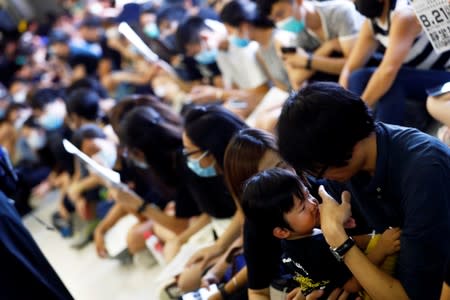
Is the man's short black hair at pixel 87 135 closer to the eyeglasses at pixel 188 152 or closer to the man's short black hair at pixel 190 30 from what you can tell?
the man's short black hair at pixel 190 30

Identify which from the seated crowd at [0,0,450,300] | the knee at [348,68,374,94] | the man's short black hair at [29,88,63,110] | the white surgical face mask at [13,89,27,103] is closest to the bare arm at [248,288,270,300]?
the seated crowd at [0,0,450,300]

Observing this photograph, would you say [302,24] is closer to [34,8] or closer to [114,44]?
[114,44]

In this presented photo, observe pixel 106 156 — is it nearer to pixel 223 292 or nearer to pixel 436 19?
pixel 223 292

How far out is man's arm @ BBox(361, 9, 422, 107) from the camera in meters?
1.68

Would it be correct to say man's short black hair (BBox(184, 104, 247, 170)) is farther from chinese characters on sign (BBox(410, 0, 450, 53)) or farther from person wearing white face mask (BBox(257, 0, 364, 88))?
chinese characters on sign (BBox(410, 0, 450, 53))

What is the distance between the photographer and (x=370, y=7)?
5.56ft

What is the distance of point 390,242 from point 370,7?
0.90 meters

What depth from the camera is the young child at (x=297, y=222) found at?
126cm

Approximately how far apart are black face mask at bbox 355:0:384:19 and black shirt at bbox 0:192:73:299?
1.45 metres

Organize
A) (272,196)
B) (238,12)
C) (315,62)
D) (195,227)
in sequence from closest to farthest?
1. (272,196)
2. (315,62)
3. (195,227)
4. (238,12)

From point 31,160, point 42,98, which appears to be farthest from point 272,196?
point 31,160

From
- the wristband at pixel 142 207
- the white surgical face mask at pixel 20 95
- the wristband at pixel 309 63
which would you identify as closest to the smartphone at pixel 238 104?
the wristband at pixel 309 63

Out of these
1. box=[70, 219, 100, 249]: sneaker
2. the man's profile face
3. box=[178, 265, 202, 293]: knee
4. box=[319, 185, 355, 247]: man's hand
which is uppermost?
the man's profile face

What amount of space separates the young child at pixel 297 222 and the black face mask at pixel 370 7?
74cm
